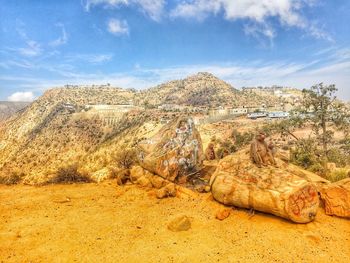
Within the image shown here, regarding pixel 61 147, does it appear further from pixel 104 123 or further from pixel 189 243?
pixel 189 243

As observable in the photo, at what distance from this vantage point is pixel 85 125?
86062mm

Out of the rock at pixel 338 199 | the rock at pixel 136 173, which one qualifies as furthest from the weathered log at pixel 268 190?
the rock at pixel 136 173

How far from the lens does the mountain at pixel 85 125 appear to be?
57.7 metres

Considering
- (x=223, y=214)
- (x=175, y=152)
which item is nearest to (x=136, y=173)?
(x=175, y=152)

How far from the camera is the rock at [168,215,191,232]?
8.67 m

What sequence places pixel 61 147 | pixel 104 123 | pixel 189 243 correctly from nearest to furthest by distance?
pixel 189 243
pixel 61 147
pixel 104 123

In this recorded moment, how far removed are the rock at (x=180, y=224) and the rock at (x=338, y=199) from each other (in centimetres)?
436

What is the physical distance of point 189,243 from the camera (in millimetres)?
7918

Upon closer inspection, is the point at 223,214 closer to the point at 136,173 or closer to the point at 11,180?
the point at 136,173

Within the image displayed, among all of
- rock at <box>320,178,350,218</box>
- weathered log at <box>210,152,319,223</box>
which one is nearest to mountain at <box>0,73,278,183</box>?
weathered log at <box>210,152,319,223</box>

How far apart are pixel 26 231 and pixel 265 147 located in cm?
786

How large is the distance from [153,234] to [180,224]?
2.73ft

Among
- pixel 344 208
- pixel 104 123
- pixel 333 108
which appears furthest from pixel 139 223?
pixel 104 123

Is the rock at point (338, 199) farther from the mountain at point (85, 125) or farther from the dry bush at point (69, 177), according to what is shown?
the mountain at point (85, 125)
